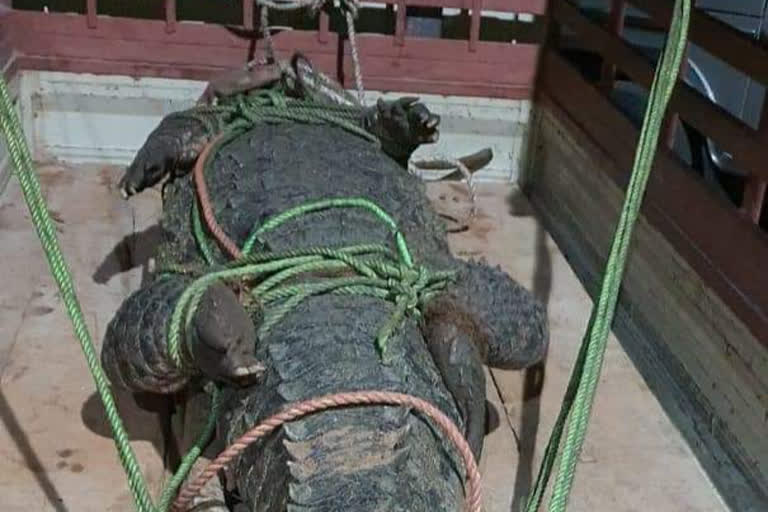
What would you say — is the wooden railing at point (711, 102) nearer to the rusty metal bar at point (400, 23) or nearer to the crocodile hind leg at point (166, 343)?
the rusty metal bar at point (400, 23)

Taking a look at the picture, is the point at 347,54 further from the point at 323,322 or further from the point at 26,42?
the point at 323,322

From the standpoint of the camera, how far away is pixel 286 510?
1.15m

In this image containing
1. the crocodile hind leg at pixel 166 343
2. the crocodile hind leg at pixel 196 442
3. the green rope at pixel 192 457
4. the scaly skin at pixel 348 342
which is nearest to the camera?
the scaly skin at pixel 348 342

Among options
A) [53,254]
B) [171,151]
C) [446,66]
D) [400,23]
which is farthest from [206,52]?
[53,254]

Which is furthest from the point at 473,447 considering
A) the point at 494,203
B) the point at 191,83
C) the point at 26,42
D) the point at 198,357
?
the point at 26,42

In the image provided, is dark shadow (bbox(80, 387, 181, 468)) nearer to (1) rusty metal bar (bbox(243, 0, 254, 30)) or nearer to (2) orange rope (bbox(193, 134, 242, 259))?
(2) orange rope (bbox(193, 134, 242, 259))

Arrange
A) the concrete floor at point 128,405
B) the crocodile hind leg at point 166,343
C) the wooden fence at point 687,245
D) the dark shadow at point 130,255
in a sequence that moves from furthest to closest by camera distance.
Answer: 1. the dark shadow at point 130,255
2. the wooden fence at point 687,245
3. the concrete floor at point 128,405
4. the crocodile hind leg at point 166,343

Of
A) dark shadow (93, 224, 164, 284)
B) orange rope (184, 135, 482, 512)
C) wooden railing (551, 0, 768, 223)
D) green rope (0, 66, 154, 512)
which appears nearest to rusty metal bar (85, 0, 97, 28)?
dark shadow (93, 224, 164, 284)

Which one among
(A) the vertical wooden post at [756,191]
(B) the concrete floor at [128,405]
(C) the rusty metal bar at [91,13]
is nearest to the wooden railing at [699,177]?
(A) the vertical wooden post at [756,191]

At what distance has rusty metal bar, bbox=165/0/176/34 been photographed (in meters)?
2.78

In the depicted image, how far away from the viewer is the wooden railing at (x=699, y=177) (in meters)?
1.80

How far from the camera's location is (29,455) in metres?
1.70

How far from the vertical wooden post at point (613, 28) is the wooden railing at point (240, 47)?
13.7 inches

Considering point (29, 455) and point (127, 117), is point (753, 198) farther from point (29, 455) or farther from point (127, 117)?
point (127, 117)
